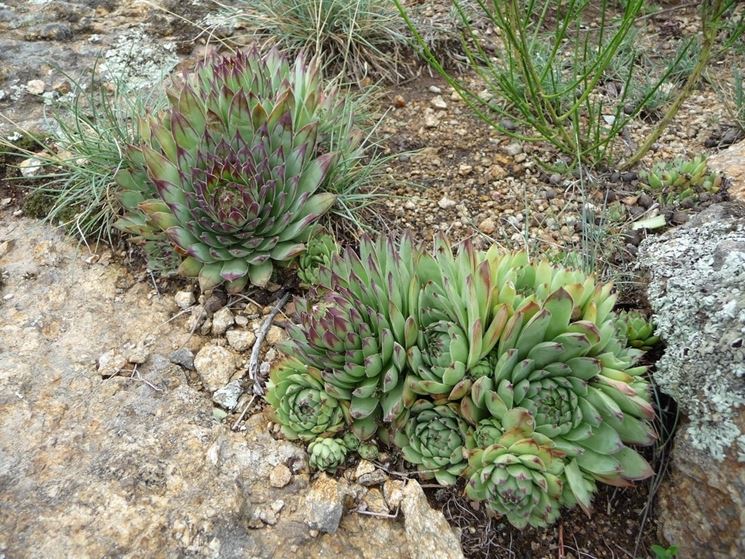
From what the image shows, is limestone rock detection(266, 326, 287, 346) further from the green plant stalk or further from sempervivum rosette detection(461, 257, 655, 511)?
the green plant stalk

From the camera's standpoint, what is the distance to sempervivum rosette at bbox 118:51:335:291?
2424mm

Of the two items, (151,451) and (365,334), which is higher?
(365,334)

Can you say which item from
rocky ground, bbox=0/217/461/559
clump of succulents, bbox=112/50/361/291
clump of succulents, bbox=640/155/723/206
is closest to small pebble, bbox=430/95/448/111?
clump of succulents, bbox=112/50/361/291

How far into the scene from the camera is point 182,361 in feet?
7.80

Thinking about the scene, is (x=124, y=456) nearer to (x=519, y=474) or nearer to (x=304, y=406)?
(x=304, y=406)

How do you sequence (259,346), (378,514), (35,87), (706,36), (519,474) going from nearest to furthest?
(519,474) < (378,514) < (259,346) < (706,36) < (35,87)

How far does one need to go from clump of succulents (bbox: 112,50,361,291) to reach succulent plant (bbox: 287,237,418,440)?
0.45 metres

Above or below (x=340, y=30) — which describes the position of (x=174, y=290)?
below

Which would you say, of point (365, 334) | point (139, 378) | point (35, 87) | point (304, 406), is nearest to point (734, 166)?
point (365, 334)

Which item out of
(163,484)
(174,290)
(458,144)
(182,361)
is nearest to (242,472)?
(163,484)

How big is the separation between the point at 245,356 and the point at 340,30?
2279mm

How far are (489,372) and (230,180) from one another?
4.21 feet

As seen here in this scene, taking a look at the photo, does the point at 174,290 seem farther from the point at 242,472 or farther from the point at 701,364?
the point at 701,364

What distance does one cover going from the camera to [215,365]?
7.79 feet
